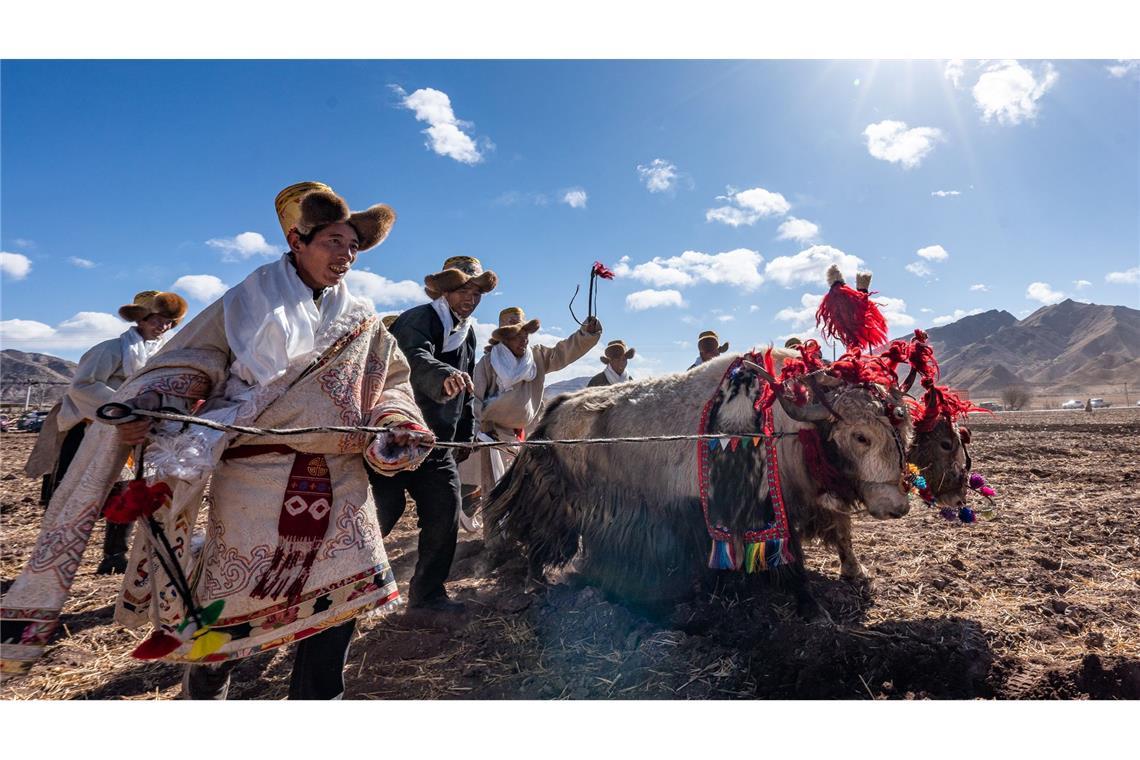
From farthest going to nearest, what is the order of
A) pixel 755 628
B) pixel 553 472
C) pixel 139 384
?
pixel 553 472 < pixel 755 628 < pixel 139 384

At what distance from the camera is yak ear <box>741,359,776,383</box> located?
3465 mm

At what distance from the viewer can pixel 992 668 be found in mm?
2572

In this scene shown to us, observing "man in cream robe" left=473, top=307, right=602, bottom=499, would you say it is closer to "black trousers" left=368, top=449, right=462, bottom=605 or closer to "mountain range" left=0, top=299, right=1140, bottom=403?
"black trousers" left=368, top=449, right=462, bottom=605

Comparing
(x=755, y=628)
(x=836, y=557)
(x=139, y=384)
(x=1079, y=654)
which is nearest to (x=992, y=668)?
(x=1079, y=654)

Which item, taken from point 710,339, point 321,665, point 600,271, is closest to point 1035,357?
point 710,339

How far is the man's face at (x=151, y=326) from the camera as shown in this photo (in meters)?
4.73

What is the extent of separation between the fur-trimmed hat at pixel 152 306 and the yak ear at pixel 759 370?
447 centimetres

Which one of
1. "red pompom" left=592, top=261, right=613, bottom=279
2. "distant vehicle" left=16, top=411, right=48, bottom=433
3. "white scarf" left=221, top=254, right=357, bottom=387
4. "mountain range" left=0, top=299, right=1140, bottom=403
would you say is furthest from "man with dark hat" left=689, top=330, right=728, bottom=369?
"mountain range" left=0, top=299, right=1140, bottom=403

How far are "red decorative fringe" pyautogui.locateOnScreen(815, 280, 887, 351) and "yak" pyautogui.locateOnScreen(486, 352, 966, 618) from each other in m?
0.58

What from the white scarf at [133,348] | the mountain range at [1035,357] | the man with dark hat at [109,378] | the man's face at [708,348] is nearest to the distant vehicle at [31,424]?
the man with dark hat at [109,378]

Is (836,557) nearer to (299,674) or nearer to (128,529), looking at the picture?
(299,674)

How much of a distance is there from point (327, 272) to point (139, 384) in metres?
0.69

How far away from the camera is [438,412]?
3.60 m

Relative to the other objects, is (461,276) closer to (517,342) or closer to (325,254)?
(325,254)
